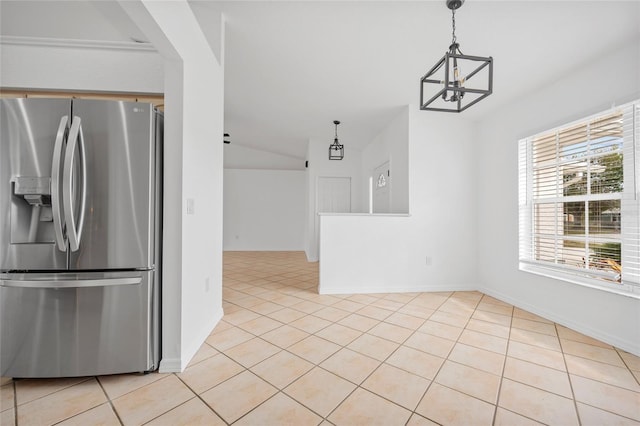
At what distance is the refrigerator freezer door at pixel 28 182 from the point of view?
60.0 inches

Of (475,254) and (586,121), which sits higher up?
(586,121)

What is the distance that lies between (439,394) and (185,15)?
2.79 m

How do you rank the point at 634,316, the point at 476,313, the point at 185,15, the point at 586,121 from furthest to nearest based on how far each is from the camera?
1. the point at 476,313
2. the point at 586,121
3. the point at 634,316
4. the point at 185,15

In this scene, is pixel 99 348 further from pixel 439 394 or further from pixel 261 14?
pixel 261 14

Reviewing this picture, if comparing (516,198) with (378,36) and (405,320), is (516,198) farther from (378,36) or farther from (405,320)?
(378,36)

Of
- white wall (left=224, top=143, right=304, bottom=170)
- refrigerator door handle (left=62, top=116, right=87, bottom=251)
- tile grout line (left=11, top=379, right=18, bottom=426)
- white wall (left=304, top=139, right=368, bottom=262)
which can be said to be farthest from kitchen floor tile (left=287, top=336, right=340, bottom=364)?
white wall (left=224, top=143, right=304, bottom=170)

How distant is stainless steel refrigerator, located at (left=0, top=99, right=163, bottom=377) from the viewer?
5.02ft

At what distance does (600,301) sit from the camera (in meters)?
2.23

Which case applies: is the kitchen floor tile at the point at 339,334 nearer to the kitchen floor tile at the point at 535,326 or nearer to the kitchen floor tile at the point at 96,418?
the kitchen floor tile at the point at 96,418

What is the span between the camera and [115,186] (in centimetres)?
162

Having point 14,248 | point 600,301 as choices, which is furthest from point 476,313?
point 14,248

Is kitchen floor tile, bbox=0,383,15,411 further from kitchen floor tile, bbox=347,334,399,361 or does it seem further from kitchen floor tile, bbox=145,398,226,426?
kitchen floor tile, bbox=347,334,399,361

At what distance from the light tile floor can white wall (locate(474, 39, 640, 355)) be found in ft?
0.75

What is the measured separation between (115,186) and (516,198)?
381cm
